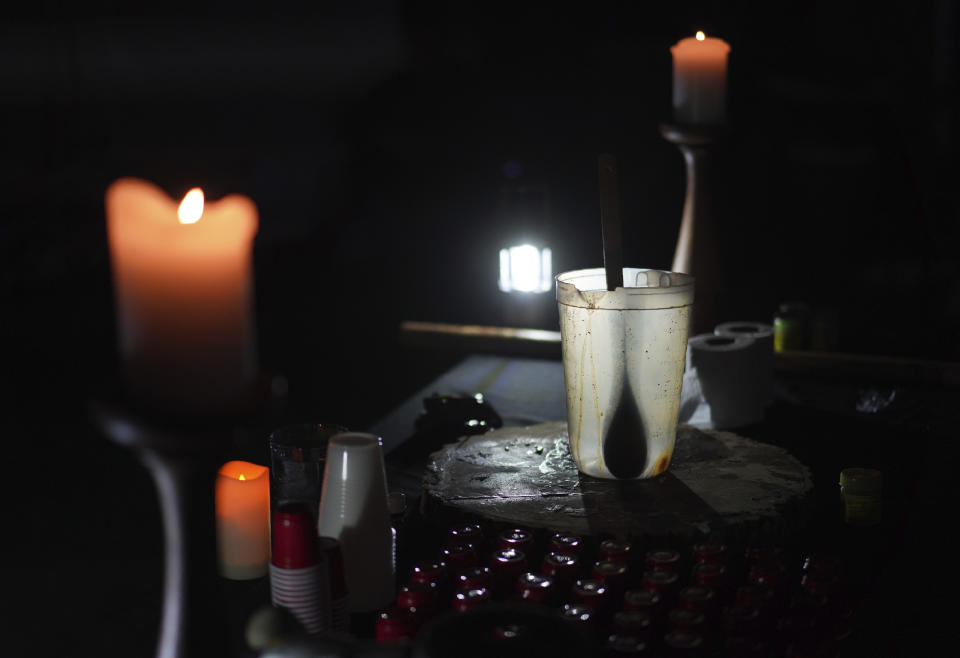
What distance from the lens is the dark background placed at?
2.49 meters

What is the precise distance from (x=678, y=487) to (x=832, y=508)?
206mm

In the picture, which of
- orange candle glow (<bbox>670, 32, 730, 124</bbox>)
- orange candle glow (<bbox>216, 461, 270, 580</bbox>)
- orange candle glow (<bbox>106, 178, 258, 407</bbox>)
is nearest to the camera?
orange candle glow (<bbox>106, 178, 258, 407</bbox>)

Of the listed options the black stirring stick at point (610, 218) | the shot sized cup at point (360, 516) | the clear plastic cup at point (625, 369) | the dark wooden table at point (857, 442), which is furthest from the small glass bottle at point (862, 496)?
the shot sized cup at point (360, 516)

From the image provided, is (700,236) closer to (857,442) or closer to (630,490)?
(857,442)

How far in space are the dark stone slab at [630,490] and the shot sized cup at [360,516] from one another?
0.19 metres

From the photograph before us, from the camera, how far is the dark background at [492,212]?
2490 mm

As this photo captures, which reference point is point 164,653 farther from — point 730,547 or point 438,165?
point 438,165

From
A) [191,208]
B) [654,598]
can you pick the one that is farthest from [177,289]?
[654,598]

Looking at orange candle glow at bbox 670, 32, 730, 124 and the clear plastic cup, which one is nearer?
the clear plastic cup

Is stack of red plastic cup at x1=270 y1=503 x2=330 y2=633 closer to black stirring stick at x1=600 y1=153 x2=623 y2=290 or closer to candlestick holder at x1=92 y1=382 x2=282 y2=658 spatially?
candlestick holder at x1=92 y1=382 x2=282 y2=658

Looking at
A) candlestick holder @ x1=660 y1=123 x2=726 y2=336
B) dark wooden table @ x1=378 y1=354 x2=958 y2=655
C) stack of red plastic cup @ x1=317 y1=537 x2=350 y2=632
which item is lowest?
dark wooden table @ x1=378 y1=354 x2=958 y2=655

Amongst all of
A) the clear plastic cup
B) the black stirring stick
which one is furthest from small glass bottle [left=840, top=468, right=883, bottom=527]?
the black stirring stick

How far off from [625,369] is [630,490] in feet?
0.49

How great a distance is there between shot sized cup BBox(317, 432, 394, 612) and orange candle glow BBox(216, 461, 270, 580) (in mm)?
159
